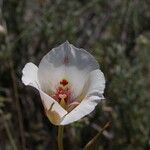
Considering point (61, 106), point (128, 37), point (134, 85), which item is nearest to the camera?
point (61, 106)

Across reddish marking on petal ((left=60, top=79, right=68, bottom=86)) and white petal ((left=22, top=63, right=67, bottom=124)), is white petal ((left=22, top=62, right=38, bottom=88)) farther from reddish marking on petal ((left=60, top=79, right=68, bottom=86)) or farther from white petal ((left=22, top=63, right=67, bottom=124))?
reddish marking on petal ((left=60, top=79, right=68, bottom=86))

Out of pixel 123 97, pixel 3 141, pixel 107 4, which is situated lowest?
pixel 3 141

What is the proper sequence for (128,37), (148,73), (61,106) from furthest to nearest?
1. (148,73)
2. (128,37)
3. (61,106)

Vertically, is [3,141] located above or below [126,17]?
below

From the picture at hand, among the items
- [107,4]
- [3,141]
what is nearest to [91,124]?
[3,141]

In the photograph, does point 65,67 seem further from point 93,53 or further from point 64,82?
point 93,53

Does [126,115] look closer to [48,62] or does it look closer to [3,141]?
[3,141]

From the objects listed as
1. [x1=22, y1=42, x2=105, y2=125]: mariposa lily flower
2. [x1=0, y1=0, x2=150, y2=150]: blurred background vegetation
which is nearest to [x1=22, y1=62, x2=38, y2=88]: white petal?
[x1=22, y1=42, x2=105, y2=125]: mariposa lily flower

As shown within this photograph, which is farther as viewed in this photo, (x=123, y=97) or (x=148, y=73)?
(x=148, y=73)
